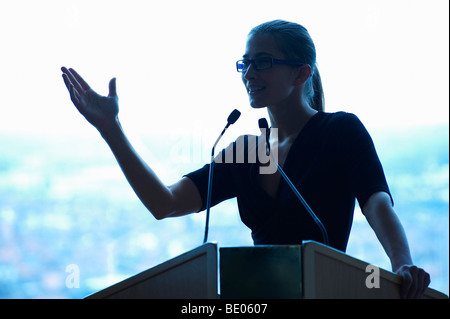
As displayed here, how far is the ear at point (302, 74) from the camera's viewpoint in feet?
5.29

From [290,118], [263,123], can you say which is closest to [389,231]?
[263,123]

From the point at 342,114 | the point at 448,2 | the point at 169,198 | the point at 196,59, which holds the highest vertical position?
the point at 448,2

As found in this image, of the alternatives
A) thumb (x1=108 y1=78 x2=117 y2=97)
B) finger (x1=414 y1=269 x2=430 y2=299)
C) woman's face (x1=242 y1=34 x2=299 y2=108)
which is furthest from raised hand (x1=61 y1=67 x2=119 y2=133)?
finger (x1=414 y1=269 x2=430 y2=299)

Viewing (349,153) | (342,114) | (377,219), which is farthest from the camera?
(342,114)

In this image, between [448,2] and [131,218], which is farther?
[448,2]

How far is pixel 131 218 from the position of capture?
2.54 m

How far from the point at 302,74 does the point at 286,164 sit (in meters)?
0.31

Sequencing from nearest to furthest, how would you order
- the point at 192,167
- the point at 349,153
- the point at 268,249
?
1. the point at 268,249
2. the point at 349,153
3. the point at 192,167

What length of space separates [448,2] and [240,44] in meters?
1.26

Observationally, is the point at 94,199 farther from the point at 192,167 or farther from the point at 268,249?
the point at 268,249

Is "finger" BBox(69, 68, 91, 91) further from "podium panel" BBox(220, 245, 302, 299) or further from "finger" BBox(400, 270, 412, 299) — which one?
"finger" BBox(400, 270, 412, 299)

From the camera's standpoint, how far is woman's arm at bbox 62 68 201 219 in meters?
1.25

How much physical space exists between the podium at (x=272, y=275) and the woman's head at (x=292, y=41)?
0.85 metres
